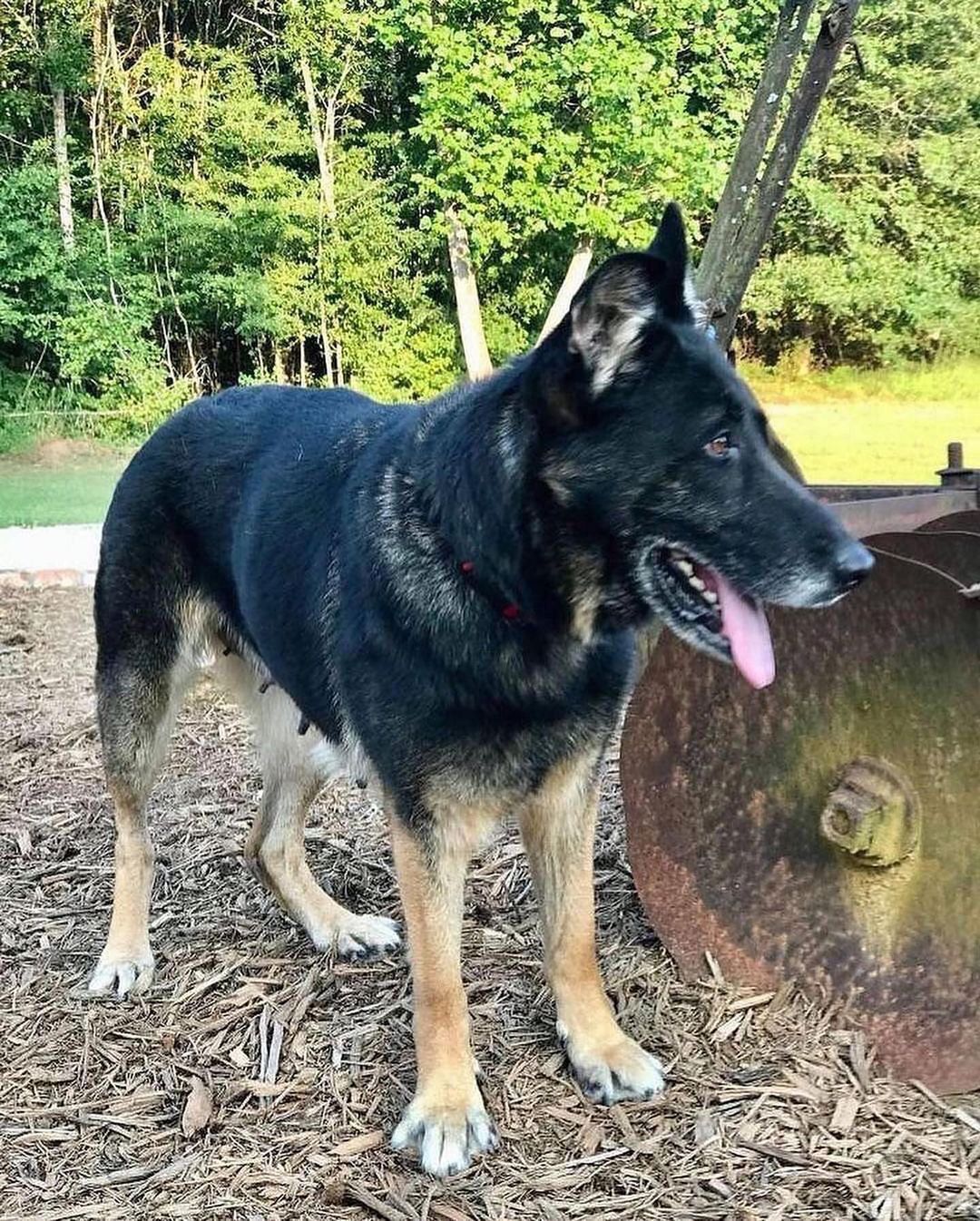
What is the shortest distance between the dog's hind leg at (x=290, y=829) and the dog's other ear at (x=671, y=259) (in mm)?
1982

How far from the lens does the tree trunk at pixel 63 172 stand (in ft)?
67.3

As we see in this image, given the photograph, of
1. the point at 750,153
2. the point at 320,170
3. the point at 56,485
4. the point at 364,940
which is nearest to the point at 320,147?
the point at 320,170

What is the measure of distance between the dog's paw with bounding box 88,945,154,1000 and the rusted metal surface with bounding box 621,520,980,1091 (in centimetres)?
168

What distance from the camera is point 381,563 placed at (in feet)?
9.97

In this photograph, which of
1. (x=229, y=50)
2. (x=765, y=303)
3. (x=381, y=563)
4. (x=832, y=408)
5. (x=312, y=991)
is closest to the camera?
(x=381, y=563)

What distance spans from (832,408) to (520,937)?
347 inches

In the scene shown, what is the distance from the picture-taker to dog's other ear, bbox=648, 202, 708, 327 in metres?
2.59

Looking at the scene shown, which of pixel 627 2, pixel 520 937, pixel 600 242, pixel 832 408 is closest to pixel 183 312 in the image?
pixel 600 242

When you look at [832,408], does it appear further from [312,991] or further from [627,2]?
[627,2]

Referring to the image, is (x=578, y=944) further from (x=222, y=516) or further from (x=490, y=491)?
(x=222, y=516)

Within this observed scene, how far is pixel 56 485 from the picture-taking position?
15766mm

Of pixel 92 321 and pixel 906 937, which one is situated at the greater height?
pixel 906 937

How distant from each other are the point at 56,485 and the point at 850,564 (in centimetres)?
1489

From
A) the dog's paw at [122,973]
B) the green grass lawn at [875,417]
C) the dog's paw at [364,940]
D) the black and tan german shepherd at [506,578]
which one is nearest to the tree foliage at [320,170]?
the green grass lawn at [875,417]
